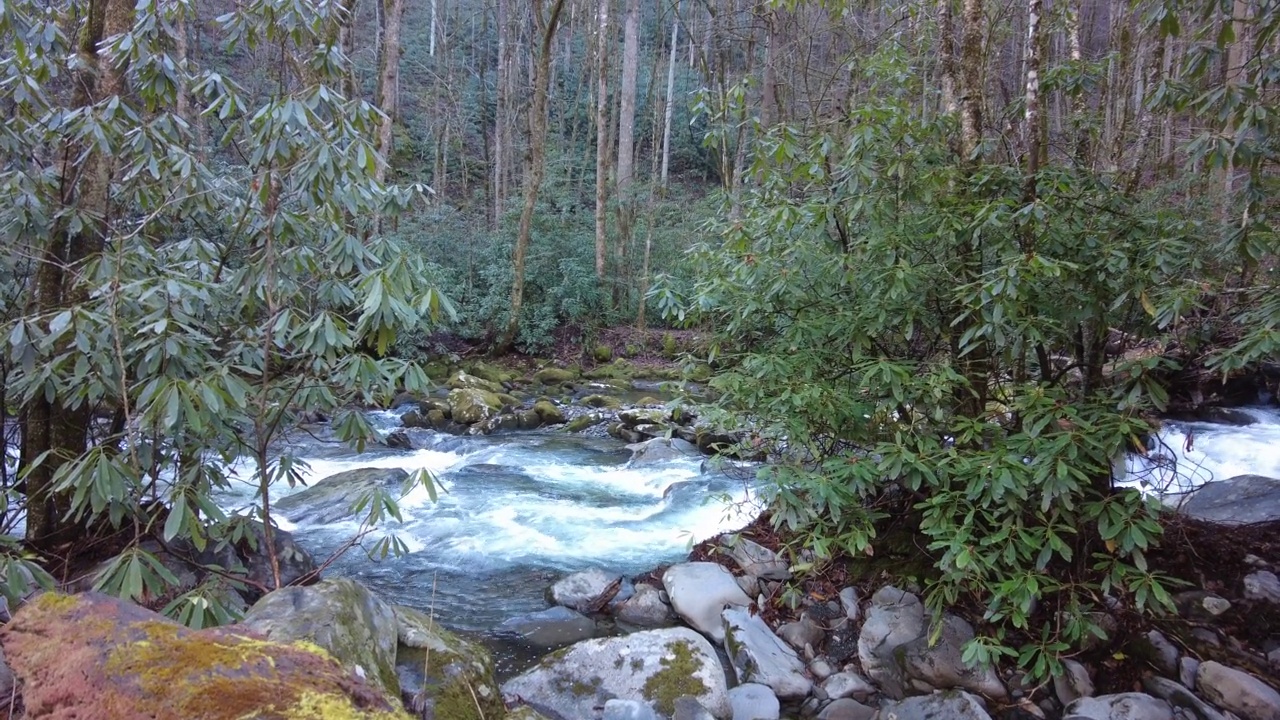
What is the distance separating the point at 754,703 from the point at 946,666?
44.5 inches

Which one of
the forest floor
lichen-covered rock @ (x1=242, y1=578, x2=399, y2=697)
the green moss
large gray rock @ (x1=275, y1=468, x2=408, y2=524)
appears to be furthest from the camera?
large gray rock @ (x1=275, y1=468, x2=408, y2=524)

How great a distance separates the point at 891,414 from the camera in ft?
13.9

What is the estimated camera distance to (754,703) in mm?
4016

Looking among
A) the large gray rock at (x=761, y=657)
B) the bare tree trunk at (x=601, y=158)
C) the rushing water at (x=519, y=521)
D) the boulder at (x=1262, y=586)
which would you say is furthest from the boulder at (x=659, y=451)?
the bare tree trunk at (x=601, y=158)

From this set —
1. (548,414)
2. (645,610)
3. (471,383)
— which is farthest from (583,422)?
(645,610)

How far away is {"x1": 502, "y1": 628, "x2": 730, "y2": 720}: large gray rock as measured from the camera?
13.0 ft

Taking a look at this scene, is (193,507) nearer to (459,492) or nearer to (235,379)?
(235,379)

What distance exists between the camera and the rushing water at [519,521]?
19.3ft

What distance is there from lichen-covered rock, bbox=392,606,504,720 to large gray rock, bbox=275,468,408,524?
156 inches

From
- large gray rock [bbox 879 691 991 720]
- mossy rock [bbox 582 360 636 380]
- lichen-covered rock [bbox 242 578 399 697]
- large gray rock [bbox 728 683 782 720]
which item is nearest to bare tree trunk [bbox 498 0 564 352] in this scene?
mossy rock [bbox 582 360 636 380]

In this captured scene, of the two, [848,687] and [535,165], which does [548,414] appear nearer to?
[535,165]

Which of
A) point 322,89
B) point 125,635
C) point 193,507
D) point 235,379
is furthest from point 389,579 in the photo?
point 125,635

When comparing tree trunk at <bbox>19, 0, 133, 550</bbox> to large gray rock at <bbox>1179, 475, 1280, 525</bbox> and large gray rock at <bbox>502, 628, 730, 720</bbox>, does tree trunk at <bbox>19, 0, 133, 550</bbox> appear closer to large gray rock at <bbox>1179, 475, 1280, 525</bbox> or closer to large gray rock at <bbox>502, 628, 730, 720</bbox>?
large gray rock at <bbox>502, 628, 730, 720</bbox>

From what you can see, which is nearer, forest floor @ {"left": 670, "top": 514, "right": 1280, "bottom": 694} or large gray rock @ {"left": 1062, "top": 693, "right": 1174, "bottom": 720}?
large gray rock @ {"left": 1062, "top": 693, "right": 1174, "bottom": 720}
